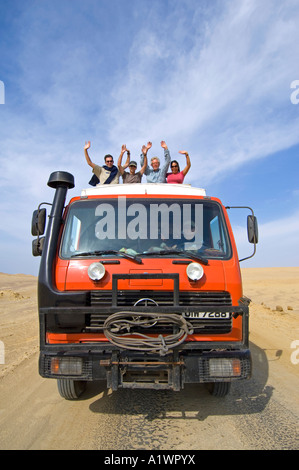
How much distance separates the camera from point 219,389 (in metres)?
4.05

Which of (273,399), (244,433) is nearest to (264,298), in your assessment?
(273,399)

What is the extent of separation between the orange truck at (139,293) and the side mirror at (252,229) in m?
0.47

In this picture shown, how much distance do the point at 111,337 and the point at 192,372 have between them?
856 mm

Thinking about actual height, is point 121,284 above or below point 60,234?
below

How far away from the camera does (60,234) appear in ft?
13.3

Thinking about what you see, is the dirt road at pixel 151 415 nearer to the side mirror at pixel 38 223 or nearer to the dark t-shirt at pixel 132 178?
the side mirror at pixel 38 223

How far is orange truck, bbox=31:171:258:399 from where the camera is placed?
321cm

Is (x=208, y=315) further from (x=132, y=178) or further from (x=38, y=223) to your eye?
(x=132, y=178)

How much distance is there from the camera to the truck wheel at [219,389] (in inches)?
157

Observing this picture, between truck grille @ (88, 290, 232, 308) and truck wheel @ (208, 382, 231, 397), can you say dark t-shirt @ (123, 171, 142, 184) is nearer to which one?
truck grille @ (88, 290, 232, 308)

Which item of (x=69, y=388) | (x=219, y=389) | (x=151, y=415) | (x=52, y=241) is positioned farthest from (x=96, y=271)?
(x=219, y=389)

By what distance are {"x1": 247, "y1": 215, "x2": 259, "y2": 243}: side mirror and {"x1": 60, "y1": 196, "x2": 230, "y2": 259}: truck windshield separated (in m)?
A: 0.51

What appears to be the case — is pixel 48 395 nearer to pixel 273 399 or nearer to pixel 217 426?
pixel 217 426
